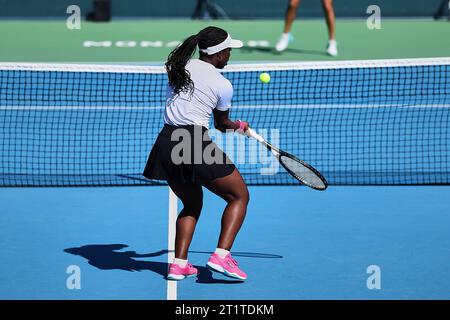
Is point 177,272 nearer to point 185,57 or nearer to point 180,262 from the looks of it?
point 180,262

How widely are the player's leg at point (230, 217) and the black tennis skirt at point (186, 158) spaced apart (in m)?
0.09

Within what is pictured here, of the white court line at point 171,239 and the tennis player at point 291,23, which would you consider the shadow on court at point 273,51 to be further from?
the white court line at point 171,239

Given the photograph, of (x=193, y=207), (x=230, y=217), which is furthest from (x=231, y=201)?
(x=193, y=207)

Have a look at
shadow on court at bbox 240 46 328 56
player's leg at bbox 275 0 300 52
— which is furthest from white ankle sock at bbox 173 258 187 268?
shadow on court at bbox 240 46 328 56

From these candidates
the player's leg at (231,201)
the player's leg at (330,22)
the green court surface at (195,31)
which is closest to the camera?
the player's leg at (231,201)

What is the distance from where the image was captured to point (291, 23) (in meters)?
15.5

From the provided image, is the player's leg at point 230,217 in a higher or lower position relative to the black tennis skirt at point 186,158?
lower

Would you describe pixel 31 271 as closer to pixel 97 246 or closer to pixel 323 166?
pixel 97 246

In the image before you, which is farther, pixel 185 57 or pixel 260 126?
pixel 260 126

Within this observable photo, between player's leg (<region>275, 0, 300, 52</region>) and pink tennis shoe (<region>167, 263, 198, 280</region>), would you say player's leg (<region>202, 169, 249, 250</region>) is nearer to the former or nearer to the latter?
pink tennis shoe (<region>167, 263, 198, 280</region>)

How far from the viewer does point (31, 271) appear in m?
6.86

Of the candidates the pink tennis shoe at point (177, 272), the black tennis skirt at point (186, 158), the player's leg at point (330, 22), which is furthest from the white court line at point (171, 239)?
the player's leg at point (330, 22)

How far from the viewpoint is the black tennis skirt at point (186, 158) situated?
6.36 meters

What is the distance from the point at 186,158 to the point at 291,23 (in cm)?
953
